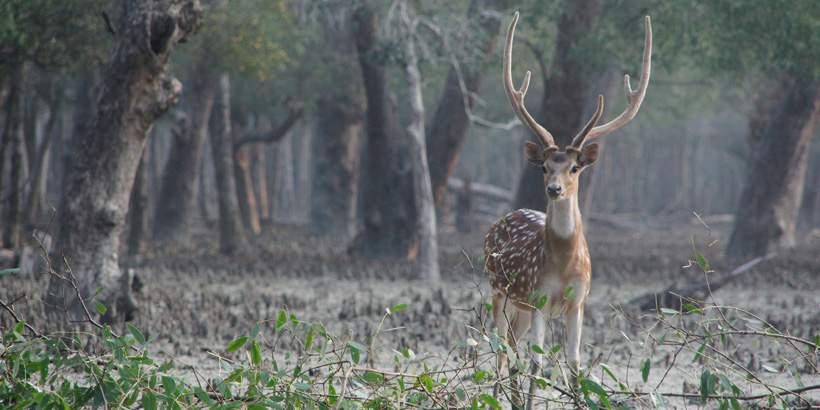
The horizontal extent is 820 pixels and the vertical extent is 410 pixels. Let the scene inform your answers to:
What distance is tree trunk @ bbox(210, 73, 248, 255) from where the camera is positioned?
12516 millimetres

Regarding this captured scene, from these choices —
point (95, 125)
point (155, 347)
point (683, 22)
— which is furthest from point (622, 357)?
point (683, 22)

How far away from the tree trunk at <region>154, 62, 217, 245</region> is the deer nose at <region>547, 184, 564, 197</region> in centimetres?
1153

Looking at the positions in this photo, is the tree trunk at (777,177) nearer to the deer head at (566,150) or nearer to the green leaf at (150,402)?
the deer head at (566,150)

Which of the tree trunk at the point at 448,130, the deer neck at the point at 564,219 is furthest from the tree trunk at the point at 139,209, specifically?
the deer neck at the point at 564,219

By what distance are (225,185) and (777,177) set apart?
989cm

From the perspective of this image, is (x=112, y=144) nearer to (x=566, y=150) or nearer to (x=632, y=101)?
(x=566, y=150)

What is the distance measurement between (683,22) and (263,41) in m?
7.17

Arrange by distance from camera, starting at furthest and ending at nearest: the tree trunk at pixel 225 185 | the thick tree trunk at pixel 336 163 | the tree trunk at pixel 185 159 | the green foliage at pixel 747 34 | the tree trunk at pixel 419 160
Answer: the thick tree trunk at pixel 336 163 → the tree trunk at pixel 185 159 → the tree trunk at pixel 225 185 → the tree trunk at pixel 419 160 → the green foliage at pixel 747 34

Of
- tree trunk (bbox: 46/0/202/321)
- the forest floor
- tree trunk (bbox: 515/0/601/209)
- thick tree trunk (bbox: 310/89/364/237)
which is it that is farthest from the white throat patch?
thick tree trunk (bbox: 310/89/364/237)

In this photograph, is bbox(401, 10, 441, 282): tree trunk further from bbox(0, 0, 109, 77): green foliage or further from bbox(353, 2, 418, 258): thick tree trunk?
bbox(0, 0, 109, 77): green foliage

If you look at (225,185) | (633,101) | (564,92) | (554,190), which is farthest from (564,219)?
(225,185)

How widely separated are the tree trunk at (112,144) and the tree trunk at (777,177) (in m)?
10.5

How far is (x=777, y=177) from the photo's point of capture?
1245 centimetres

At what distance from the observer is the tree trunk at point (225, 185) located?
41.1ft
